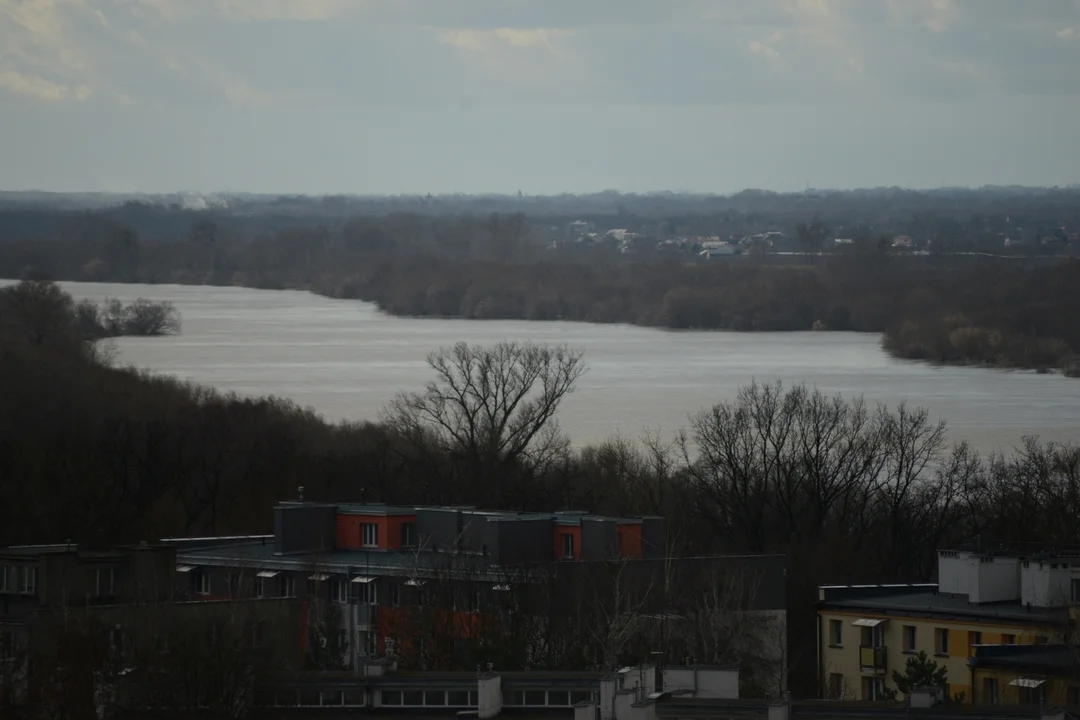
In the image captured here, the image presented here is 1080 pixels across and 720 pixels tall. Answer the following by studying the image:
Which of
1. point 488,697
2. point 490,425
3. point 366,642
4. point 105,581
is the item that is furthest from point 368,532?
point 490,425

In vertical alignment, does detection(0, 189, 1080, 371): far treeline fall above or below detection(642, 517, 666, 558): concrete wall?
above

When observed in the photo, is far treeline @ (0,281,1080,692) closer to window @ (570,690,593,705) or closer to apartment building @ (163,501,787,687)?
apartment building @ (163,501,787,687)

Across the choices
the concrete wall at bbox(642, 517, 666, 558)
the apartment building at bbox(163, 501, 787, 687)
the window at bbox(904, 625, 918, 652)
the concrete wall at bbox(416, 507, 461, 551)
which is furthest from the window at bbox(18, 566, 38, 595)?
the window at bbox(904, 625, 918, 652)

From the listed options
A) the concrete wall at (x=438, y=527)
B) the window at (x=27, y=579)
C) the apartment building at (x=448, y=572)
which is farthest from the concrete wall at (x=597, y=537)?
the window at (x=27, y=579)

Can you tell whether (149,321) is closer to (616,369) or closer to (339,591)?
(616,369)

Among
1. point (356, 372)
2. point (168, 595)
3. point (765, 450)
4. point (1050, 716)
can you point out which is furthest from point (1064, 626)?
point (356, 372)

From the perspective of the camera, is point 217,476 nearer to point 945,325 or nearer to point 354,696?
point 354,696
